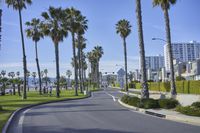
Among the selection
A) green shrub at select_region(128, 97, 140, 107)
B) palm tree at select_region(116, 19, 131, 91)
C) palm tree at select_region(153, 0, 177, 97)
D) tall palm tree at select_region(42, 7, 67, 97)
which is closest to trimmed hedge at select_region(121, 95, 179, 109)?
green shrub at select_region(128, 97, 140, 107)

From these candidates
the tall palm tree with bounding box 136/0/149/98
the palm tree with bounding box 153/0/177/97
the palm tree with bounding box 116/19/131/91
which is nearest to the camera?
the tall palm tree with bounding box 136/0/149/98

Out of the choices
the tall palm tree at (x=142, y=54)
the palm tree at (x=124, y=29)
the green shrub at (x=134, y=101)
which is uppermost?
the palm tree at (x=124, y=29)

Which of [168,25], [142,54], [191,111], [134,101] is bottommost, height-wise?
[134,101]

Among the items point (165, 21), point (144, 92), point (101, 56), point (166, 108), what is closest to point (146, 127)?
point (166, 108)

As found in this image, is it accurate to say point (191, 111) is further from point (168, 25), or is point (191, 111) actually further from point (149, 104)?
point (168, 25)

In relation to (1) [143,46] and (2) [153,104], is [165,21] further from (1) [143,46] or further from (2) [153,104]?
(2) [153,104]

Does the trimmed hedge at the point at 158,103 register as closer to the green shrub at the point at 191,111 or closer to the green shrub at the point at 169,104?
the green shrub at the point at 169,104

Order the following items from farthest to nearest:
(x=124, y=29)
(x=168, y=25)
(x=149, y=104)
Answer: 1. (x=124, y=29)
2. (x=168, y=25)
3. (x=149, y=104)

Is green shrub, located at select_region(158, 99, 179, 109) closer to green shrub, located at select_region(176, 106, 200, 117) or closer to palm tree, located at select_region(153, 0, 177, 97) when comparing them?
green shrub, located at select_region(176, 106, 200, 117)

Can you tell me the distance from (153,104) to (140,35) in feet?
24.6

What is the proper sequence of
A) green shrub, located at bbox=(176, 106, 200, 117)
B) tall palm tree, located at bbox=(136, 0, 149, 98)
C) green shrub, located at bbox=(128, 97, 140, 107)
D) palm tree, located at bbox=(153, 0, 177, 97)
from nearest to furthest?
green shrub, located at bbox=(176, 106, 200, 117) < green shrub, located at bbox=(128, 97, 140, 107) < tall palm tree, located at bbox=(136, 0, 149, 98) < palm tree, located at bbox=(153, 0, 177, 97)

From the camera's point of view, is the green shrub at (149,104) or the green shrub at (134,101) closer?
the green shrub at (149,104)

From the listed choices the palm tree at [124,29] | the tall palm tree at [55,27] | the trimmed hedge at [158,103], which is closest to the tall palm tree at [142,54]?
the trimmed hedge at [158,103]

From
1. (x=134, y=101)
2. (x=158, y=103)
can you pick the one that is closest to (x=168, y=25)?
(x=134, y=101)
